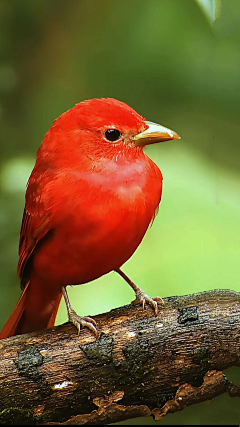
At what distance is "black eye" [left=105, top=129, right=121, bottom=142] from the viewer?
143cm

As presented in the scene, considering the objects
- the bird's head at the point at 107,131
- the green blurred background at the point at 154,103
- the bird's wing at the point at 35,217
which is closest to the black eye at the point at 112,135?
the bird's head at the point at 107,131

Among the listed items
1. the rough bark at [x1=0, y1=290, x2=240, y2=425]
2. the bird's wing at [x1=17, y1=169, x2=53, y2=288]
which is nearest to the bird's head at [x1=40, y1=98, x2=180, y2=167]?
the bird's wing at [x1=17, y1=169, x2=53, y2=288]

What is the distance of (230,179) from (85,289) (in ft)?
2.39

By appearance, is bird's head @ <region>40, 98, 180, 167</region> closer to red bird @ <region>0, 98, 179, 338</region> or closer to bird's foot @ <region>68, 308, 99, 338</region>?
red bird @ <region>0, 98, 179, 338</region>

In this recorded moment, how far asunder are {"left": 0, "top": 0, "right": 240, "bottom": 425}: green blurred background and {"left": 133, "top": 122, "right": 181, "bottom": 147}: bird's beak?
0.41 metres

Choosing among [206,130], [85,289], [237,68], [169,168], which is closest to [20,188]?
[85,289]

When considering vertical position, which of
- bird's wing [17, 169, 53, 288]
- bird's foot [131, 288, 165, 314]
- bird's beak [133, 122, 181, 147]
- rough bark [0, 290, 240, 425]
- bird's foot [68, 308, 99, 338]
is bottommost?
rough bark [0, 290, 240, 425]

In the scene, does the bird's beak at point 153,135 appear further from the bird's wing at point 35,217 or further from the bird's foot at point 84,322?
the bird's foot at point 84,322

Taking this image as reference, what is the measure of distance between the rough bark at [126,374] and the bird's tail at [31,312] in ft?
0.85

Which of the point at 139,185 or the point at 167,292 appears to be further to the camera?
the point at 167,292

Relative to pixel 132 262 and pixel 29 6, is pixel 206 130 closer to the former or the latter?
pixel 132 262

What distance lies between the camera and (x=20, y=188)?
220 centimetres

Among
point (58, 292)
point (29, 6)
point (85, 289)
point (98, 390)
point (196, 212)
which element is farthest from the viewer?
point (29, 6)

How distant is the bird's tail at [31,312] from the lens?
1681 millimetres
